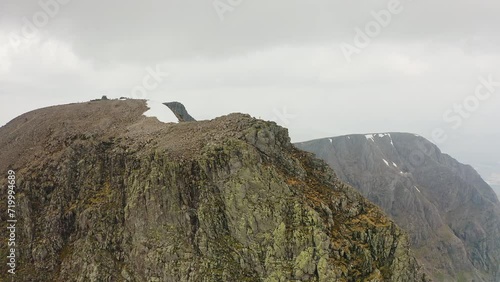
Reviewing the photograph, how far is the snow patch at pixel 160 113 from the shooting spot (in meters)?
60.6

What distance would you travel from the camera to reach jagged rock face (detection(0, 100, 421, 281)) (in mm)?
39219

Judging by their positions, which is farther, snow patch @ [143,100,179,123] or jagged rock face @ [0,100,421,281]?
snow patch @ [143,100,179,123]

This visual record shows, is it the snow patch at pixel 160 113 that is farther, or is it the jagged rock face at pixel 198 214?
the snow patch at pixel 160 113

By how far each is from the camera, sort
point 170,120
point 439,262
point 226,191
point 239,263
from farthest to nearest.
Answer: point 439,262 < point 170,120 < point 226,191 < point 239,263

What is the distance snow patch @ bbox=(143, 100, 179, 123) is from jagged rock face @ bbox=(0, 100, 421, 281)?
8577 millimetres

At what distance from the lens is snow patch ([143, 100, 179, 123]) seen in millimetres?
60581

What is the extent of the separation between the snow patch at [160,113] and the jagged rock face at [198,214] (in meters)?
8.58

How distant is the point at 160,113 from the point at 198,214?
86.1ft

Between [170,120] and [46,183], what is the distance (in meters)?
20.0

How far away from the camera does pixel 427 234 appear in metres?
187

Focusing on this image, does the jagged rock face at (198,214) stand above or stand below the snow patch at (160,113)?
below

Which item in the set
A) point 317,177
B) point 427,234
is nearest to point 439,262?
point 427,234

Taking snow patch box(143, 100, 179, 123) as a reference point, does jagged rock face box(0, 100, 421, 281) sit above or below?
below

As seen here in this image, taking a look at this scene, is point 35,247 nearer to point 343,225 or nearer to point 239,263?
point 239,263
